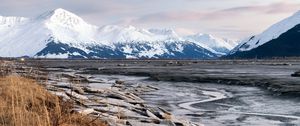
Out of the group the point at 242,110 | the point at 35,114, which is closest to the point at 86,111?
the point at 35,114

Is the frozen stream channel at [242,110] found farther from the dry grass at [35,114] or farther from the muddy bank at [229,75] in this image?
the dry grass at [35,114]

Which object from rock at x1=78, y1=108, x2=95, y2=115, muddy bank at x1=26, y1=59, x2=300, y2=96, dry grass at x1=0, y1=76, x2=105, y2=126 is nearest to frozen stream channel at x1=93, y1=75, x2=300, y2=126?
muddy bank at x1=26, y1=59, x2=300, y2=96

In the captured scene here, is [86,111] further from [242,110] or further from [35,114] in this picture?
[242,110]

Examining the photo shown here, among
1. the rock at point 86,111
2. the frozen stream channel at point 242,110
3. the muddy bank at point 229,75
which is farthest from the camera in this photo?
the muddy bank at point 229,75

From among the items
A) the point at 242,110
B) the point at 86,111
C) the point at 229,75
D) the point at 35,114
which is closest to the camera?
the point at 35,114

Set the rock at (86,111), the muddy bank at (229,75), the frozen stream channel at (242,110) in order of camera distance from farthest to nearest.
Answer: the muddy bank at (229,75) → the frozen stream channel at (242,110) → the rock at (86,111)

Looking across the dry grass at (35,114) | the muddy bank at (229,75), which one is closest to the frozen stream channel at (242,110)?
the muddy bank at (229,75)

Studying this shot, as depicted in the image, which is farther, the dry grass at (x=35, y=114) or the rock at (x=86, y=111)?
the rock at (x=86, y=111)

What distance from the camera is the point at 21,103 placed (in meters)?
12.5

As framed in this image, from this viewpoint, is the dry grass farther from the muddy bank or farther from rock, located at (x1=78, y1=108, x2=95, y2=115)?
the muddy bank

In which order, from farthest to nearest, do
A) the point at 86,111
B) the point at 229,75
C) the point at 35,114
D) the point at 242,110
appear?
the point at 229,75 < the point at 242,110 < the point at 86,111 < the point at 35,114

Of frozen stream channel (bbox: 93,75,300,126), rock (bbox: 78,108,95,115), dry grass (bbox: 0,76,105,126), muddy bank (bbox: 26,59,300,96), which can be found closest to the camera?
dry grass (bbox: 0,76,105,126)

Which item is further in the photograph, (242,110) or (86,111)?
(242,110)

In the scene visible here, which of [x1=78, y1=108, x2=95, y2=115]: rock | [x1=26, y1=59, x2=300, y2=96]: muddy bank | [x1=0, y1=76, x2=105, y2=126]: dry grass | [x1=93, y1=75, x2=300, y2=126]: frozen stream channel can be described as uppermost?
[x1=0, y1=76, x2=105, y2=126]: dry grass
